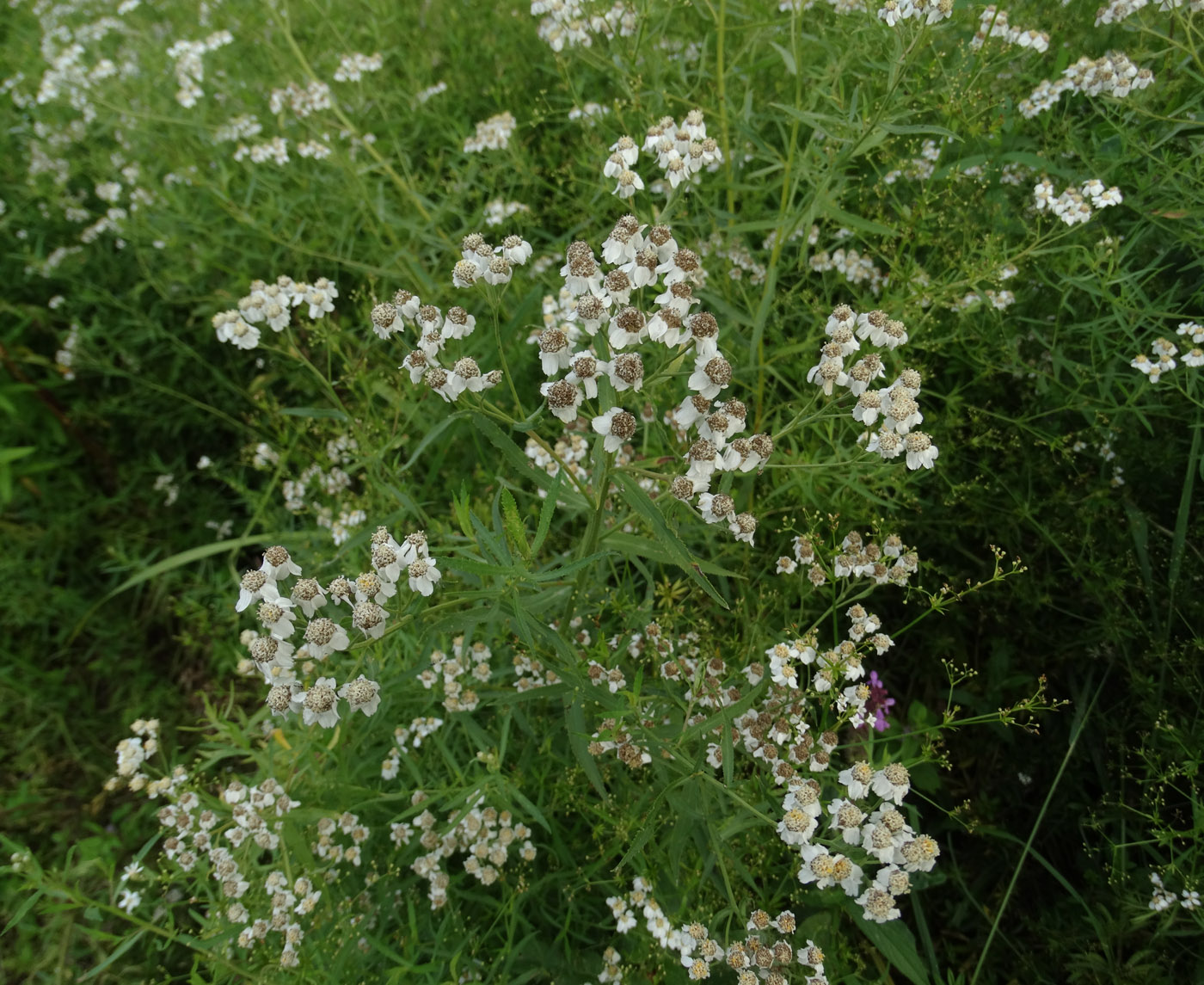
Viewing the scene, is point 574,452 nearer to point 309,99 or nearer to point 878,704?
point 878,704

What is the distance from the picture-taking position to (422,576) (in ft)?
6.51

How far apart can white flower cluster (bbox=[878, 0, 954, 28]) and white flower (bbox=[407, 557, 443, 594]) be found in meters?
2.06

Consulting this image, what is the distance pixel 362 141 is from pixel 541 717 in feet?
9.68

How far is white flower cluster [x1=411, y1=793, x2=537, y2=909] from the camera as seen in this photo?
2.64m

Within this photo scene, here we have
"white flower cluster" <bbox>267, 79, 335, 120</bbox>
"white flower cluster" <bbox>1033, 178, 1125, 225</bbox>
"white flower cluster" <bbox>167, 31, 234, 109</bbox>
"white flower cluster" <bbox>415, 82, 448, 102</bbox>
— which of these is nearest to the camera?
"white flower cluster" <bbox>1033, 178, 1125, 225</bbox>

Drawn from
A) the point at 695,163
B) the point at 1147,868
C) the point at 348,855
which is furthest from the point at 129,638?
the point at 1147,868

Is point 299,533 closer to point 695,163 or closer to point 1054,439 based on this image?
point 695,163

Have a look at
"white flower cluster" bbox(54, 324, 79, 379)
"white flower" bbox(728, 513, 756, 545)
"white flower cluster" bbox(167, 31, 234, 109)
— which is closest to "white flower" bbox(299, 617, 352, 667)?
"white flower" bbox(728, 513, 756, 545)

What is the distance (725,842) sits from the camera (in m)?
2.27

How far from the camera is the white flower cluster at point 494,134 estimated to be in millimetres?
3846

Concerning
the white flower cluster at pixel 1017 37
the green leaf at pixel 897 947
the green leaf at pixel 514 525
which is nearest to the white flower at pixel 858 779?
the green leaf at pixel 897 947

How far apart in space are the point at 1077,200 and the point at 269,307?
9.85 ft

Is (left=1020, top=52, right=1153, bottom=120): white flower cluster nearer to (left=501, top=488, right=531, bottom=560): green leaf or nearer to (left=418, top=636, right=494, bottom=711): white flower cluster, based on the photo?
(left=501, top=488, right=531, bottom=560): green leaf

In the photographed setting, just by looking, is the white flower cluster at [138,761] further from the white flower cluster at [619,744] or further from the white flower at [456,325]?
the white flower at [456,325]
